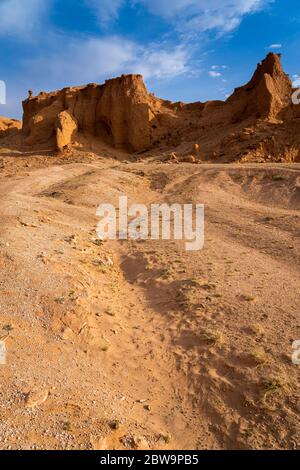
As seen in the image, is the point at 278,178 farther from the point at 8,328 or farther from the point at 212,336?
the point at 8,328

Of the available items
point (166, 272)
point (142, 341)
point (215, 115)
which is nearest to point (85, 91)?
point (215, 115)

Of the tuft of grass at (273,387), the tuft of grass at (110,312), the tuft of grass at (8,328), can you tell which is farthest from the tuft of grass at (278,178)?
the tuft of grass at (8,328)

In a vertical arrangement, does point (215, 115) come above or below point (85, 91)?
below

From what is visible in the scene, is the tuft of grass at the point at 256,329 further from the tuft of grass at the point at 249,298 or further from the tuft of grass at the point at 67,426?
the tuft of grass at the point at 67,426

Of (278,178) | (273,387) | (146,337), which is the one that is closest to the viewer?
(273,387)

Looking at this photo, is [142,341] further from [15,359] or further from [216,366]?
[15,359]

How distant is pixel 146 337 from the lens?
7277 millimetres

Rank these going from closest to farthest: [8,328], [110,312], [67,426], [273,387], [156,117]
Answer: [67,426] < [273,387] < [8,328] < [110,312] < [156,117]

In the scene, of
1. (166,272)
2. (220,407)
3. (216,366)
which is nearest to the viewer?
(220,407)

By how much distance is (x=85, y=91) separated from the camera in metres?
33.2

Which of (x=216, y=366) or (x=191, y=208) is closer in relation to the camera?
(x=216, y=366)

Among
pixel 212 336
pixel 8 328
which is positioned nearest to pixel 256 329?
pixel 212 336

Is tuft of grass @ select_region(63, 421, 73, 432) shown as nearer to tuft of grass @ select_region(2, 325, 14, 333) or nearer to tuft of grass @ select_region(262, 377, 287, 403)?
tuft of grass @ select_region(2, 325, 14, 333)

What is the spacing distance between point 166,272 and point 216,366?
4.04 meters
